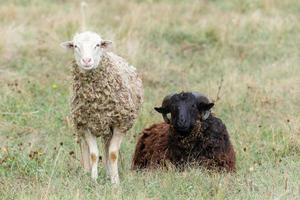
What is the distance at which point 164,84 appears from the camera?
38.4 ft

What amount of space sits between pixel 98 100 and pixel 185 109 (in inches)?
40.5

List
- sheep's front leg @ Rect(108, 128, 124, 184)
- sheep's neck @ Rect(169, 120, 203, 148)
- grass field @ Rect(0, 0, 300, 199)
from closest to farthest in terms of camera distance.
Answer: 1. grass field @ Rect(0, 0, 300, 199)
2. sheep's front leg @ Rect(108, 128, 124, 184)
3. sheep's neck @ Rect(169, 120, 203, 148)

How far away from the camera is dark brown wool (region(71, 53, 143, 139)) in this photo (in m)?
7.33

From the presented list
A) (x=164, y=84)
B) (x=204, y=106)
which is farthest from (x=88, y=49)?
(x=164, y=84)

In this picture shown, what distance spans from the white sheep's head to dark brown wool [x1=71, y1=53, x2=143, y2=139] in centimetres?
13

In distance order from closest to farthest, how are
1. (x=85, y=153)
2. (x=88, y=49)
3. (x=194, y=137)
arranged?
(x=88, y=49), (x=85, y=153), (x=194, y=137)

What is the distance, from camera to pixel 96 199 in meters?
6.30

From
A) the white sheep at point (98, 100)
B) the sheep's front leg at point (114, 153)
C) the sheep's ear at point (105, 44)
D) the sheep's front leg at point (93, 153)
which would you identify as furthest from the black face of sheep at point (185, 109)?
the sheep's ear at point (105, 44)

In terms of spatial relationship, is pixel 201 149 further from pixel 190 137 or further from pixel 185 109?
pixel 185 109

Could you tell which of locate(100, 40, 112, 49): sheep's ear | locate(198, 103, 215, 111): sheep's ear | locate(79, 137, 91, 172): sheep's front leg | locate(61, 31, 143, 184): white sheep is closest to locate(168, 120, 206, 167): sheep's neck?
locate(198, 103, 215, 111): sheep's ear

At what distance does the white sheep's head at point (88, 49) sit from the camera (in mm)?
7098

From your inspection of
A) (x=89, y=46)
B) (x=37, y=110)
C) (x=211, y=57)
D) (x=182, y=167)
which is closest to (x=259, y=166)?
(x=182, y=167)

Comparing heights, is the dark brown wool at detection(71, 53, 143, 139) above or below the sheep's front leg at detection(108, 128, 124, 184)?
above

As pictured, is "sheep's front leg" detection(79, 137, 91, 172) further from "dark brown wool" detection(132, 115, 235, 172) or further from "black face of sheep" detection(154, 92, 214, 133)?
"black face of sheep" detection(154, 92, 214, 133)
